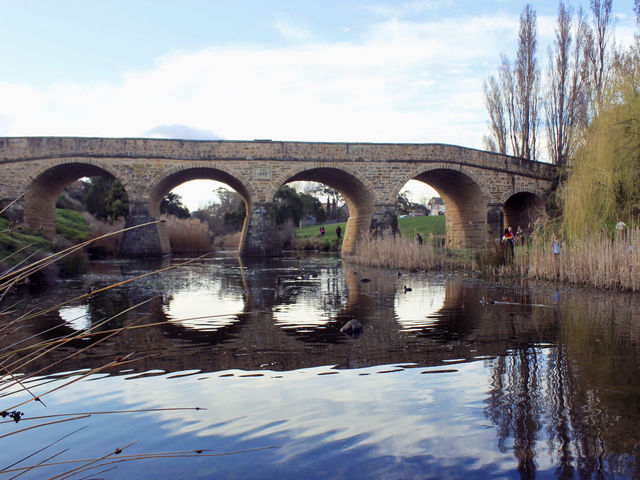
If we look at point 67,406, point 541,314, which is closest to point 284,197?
point 541,314

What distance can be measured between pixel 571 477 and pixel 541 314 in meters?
4.48

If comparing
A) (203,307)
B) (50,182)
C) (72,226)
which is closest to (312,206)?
(72,226)

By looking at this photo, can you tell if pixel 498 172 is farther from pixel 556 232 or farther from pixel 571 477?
pixel 571 477

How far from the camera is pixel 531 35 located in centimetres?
2567

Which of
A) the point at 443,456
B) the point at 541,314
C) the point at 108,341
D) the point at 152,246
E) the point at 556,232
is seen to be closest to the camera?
the point at 443,456

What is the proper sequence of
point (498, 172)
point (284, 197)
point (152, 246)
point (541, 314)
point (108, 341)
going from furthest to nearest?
point (284, 197) < point (498, 172) < point (152, 246) < point (541, 314) < point (108, 341)

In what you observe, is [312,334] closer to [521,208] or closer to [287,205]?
[521,208]

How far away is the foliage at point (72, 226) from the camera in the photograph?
2324 cm

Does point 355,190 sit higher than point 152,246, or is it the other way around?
point 355,190

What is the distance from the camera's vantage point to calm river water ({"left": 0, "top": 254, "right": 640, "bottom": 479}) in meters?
2.31

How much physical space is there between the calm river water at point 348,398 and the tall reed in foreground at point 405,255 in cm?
772

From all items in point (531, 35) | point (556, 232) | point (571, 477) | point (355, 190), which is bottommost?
point (571, 477)

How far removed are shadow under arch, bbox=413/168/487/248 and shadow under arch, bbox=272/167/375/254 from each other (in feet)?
8.65

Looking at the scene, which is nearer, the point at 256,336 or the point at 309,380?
the point at 309,380
